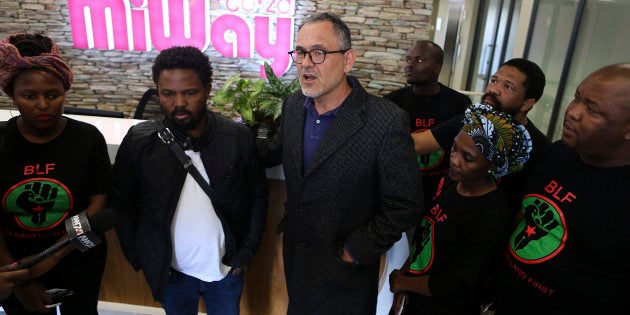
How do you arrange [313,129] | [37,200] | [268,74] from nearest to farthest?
1. [37,200]
2. [313,129]
3. [268,74]

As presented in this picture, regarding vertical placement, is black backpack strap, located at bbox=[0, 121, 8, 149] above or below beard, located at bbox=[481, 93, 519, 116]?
below

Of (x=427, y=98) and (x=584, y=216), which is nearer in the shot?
(x=584, y=216)

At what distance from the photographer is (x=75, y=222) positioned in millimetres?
1027

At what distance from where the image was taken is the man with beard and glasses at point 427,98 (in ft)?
7.22

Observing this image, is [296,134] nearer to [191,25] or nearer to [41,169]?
[41,169]

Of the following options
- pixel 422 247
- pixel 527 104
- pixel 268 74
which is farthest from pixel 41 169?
pixel 527 104

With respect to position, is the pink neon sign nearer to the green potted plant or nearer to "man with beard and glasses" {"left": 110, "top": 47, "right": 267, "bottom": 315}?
the green potted plant

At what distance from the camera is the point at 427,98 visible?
2.45 metres

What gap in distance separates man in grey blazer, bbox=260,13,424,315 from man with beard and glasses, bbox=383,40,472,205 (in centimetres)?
97

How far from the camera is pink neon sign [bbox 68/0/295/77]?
4.30m

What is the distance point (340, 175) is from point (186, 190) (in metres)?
0.57

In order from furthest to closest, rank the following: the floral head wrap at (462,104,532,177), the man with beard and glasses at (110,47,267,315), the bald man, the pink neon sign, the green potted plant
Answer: the pink neon sign, the green potted plant, the man with beard and glasses at (110,47,267,315), the floral head wrap at (462,104,532,177), the bald man

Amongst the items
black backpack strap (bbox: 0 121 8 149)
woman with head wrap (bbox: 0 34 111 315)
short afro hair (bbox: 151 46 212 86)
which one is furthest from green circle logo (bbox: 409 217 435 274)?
black backpack strap (bbox: 0 121 8 149)

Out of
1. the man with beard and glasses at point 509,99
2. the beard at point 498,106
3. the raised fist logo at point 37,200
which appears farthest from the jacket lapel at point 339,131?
the raised fist logo at point 37,200
